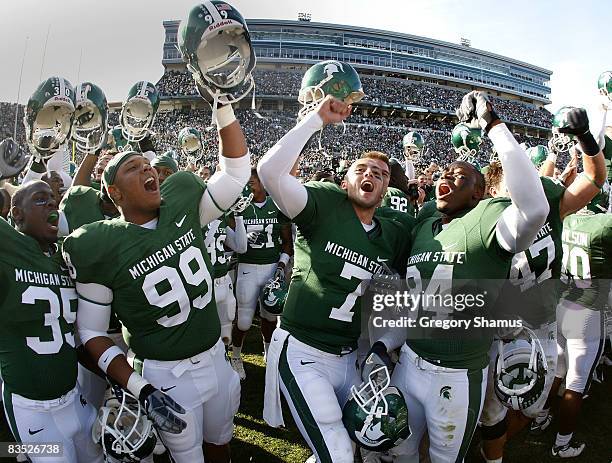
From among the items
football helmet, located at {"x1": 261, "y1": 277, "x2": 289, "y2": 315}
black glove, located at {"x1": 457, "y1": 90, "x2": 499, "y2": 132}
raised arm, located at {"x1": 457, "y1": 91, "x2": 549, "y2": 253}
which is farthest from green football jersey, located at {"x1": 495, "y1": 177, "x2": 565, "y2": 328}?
football helmet, located at {"x1": 261, "y1": 277, "x2": 289, "y2": 315}

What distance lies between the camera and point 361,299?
111 inches

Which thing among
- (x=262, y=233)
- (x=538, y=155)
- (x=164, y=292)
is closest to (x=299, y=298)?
(x=164, y=292)

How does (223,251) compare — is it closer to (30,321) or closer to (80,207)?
(80,207)

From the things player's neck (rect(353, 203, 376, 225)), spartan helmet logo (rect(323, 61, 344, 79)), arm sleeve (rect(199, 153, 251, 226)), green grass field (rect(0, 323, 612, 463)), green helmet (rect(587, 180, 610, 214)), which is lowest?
green grass field (rect(0, 323, 612, 463))

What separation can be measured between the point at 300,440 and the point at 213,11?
3.31m

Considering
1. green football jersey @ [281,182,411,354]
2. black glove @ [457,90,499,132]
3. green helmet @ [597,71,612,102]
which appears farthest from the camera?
green helmet @ [597,71,612,102]

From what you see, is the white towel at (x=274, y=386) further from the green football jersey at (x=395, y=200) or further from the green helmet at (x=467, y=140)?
the green helmet at (x=467, y=140)

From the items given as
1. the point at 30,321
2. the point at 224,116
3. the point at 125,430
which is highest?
the point at 224,116

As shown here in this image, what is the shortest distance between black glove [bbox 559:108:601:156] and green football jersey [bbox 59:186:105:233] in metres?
3.05

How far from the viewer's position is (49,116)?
3537 mm

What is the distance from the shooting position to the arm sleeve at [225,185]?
2.74m

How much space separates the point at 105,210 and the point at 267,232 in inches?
86.6

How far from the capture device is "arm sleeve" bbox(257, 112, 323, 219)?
256 centimetres

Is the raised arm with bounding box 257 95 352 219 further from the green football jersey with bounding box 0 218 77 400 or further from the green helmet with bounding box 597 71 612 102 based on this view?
the green helmet with bounding box 597 71 612 102
